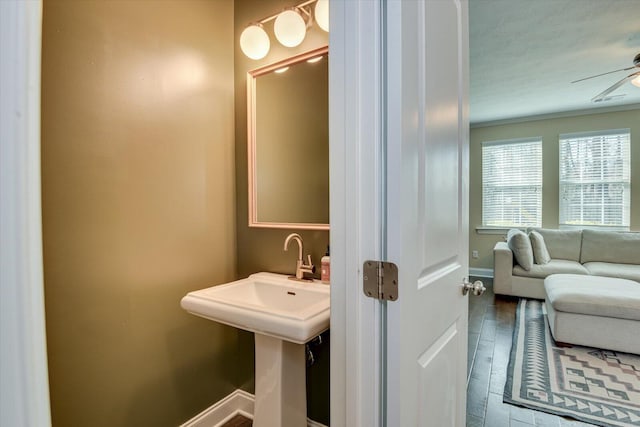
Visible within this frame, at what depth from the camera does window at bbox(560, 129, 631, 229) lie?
4285mm

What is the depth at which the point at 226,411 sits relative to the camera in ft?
5.83

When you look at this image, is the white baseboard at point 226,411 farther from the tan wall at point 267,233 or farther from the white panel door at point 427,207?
the white panel door at point 427,207

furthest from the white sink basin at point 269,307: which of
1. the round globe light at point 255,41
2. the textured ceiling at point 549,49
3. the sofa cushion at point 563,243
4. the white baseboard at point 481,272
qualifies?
the white baseboard at point 481,272

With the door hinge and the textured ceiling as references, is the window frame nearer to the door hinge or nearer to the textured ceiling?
the textured ceiling

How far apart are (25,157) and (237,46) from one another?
1.79m

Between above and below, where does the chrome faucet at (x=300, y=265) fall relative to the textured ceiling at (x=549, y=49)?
below

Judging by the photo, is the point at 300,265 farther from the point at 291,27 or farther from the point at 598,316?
the point at 598,316

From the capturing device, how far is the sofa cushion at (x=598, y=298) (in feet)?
7.87

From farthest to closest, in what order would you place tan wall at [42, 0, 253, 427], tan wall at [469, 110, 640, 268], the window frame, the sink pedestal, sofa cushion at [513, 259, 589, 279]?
1. the window frame
2. tan wall at [469, 110, 640, 268]
3. sofa cushion at [513, 259, 589, 279]
4. the sink pedestal
5. tan wall at [42, 0, 253, 427]

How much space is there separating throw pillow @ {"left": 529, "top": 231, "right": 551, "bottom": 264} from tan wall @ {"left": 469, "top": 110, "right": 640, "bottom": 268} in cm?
98

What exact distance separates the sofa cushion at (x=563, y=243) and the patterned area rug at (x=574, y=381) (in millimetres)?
1766

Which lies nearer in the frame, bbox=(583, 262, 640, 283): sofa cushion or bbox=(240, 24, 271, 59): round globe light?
bbox=(240, 24, 271, 59): round globe light

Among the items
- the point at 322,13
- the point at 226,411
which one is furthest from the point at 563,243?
the point at 226,411

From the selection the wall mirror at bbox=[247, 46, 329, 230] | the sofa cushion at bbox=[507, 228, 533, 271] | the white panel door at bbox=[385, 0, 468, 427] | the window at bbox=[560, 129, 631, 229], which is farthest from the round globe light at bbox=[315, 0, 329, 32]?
the window at bbox=[560, 129, 631, 229]
